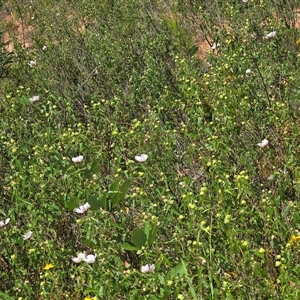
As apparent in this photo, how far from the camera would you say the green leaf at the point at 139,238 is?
96.4 inches

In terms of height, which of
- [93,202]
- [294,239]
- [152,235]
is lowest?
[294,239]

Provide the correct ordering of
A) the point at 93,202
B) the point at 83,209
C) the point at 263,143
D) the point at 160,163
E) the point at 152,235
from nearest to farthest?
the point at 152,235, the point at 93,202, the point at 83,209, the point at 263,143, the point at 160,163

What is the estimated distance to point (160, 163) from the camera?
3492 millimetres

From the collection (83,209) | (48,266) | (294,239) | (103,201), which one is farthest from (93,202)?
(294,239)

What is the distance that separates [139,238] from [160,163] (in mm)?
1075

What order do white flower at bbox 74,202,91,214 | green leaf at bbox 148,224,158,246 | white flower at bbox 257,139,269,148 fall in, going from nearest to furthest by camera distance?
green leaf at bbox 148,224,158,246
white flower at bbox 74,202,91,214
white flower at bbox 257,139,269,148

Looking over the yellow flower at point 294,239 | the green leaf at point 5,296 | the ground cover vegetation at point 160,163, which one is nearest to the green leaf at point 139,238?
the ground cover vegetation at point 160,163

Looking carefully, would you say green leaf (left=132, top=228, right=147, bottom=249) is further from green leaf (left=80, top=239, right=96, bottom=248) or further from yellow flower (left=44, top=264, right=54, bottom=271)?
yellow flower (left=44, top=264, right=54, bottom=271)

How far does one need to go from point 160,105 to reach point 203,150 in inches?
39.3

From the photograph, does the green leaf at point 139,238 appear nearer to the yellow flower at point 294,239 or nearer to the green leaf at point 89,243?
the green leaf at point 89,243

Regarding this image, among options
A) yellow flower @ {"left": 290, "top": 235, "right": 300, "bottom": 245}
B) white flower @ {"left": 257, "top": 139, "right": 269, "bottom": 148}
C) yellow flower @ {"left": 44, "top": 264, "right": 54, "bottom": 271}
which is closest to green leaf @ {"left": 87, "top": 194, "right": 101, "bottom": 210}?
yellow flower @ {"left": 44, "top": 264, "right": 54, "bottom": 271}

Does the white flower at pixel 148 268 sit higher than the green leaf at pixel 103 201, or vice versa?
the green leaf at pixel 103 201

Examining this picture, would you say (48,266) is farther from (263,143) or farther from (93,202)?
(263,143)

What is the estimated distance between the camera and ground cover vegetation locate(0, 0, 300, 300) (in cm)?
254
